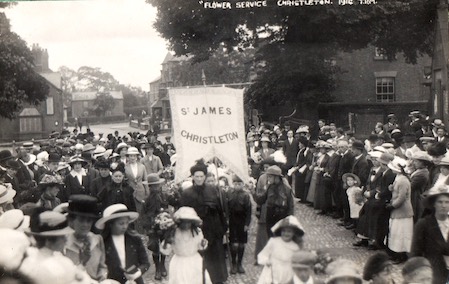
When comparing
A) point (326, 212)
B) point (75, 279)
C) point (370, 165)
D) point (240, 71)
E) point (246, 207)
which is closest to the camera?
point (75, 279)

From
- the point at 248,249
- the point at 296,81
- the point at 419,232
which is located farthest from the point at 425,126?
the point at 419,232

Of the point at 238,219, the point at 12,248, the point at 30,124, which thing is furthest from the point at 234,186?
the point at 30,124

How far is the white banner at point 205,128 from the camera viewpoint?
18.6 ft

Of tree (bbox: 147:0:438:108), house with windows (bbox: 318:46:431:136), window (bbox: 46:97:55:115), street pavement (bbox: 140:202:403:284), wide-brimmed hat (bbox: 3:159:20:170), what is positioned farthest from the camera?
house with windows (bbox: 318:46:431:136)

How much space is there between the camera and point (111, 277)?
4.17m

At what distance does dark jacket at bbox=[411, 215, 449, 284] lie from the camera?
4.20 meters

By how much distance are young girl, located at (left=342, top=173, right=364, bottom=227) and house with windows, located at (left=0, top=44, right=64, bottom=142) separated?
4534mm

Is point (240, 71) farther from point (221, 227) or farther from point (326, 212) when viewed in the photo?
point (221, 227)

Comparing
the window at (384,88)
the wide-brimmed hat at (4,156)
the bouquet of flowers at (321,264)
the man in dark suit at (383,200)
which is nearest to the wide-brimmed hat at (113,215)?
the bouquet of flowers at (321,264)

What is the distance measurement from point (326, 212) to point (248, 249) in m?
2.46

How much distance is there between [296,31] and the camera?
30.8 ft

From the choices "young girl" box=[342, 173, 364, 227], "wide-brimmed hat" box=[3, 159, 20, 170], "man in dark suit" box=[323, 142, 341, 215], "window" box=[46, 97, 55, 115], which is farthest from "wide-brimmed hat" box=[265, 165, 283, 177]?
"window" box=[46, 97, 55, 115]

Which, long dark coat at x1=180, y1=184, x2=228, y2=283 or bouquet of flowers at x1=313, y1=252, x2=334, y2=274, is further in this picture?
long dark coat at x1=180, y1=184, x2=228, y2=283

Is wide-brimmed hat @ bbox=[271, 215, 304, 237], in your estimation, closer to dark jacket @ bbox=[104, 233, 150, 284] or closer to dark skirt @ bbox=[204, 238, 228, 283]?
dark jacket @ bbox=[104, 233, 150, 284]
